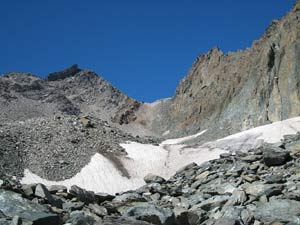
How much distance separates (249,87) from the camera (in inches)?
3155

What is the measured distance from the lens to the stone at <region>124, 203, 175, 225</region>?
16016 millimetres

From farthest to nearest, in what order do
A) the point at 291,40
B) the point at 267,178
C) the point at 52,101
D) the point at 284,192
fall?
the point at 52,101
the point at 291,40
the point at 267,178
the point at 284,192

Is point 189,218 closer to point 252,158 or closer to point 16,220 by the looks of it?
point 16,220

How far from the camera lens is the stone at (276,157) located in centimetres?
2470

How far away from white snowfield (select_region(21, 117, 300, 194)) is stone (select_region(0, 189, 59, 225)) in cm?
2573

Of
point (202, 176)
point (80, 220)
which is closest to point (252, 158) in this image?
point (202, 176)

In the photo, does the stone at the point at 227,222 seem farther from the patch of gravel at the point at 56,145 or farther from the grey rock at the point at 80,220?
the patch of gravel at the point at 56,145

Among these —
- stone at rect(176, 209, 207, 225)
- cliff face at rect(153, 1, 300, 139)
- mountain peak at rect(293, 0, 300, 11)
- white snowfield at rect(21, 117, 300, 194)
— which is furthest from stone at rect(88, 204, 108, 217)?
mountain peak at rect(293, 0, 300, 11)

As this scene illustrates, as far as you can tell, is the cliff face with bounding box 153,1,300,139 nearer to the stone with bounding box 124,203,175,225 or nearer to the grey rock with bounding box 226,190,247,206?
the grey rock with bounding box 226,190,247,206

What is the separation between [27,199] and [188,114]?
9383 centimetres

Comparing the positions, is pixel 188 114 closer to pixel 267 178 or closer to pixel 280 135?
pixel 280 135

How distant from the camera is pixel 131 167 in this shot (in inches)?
1849

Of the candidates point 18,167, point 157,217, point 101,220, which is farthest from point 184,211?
point 18,167

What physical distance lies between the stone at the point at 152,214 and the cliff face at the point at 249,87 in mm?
52337
